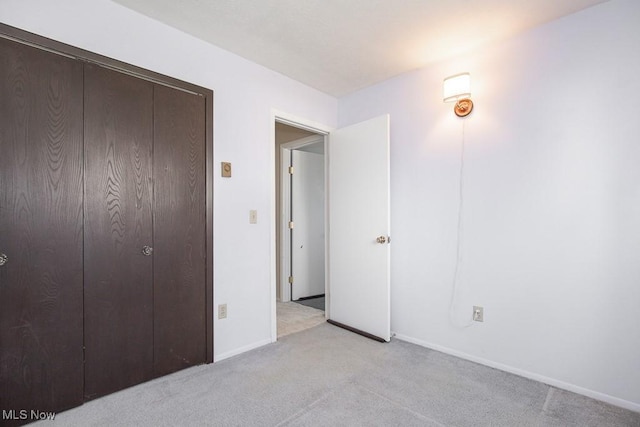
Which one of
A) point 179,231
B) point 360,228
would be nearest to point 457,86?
point 360,228

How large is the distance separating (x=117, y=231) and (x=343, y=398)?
1731mm

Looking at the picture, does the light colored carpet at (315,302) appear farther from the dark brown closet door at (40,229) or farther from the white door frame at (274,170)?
the dark brown closet door at (40,229)

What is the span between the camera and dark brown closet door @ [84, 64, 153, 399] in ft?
5.95

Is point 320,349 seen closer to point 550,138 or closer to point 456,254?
point 456,254

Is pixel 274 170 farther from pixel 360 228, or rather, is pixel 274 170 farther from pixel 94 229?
pixel 94 229

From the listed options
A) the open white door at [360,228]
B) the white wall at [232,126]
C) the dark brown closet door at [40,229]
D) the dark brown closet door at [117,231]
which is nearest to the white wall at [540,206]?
the open white door at [360,228]

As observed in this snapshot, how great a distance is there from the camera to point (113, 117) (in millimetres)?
1889

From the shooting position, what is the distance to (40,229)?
1.65 metres

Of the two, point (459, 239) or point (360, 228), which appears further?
point (360, 228)

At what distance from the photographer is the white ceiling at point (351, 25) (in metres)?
1.90

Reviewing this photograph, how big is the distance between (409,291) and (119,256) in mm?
2289

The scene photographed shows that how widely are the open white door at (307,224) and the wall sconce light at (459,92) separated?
7.33ft

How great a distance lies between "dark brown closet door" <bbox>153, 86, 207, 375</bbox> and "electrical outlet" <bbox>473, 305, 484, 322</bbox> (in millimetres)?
2074

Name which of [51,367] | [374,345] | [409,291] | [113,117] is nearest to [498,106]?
[409,291]
